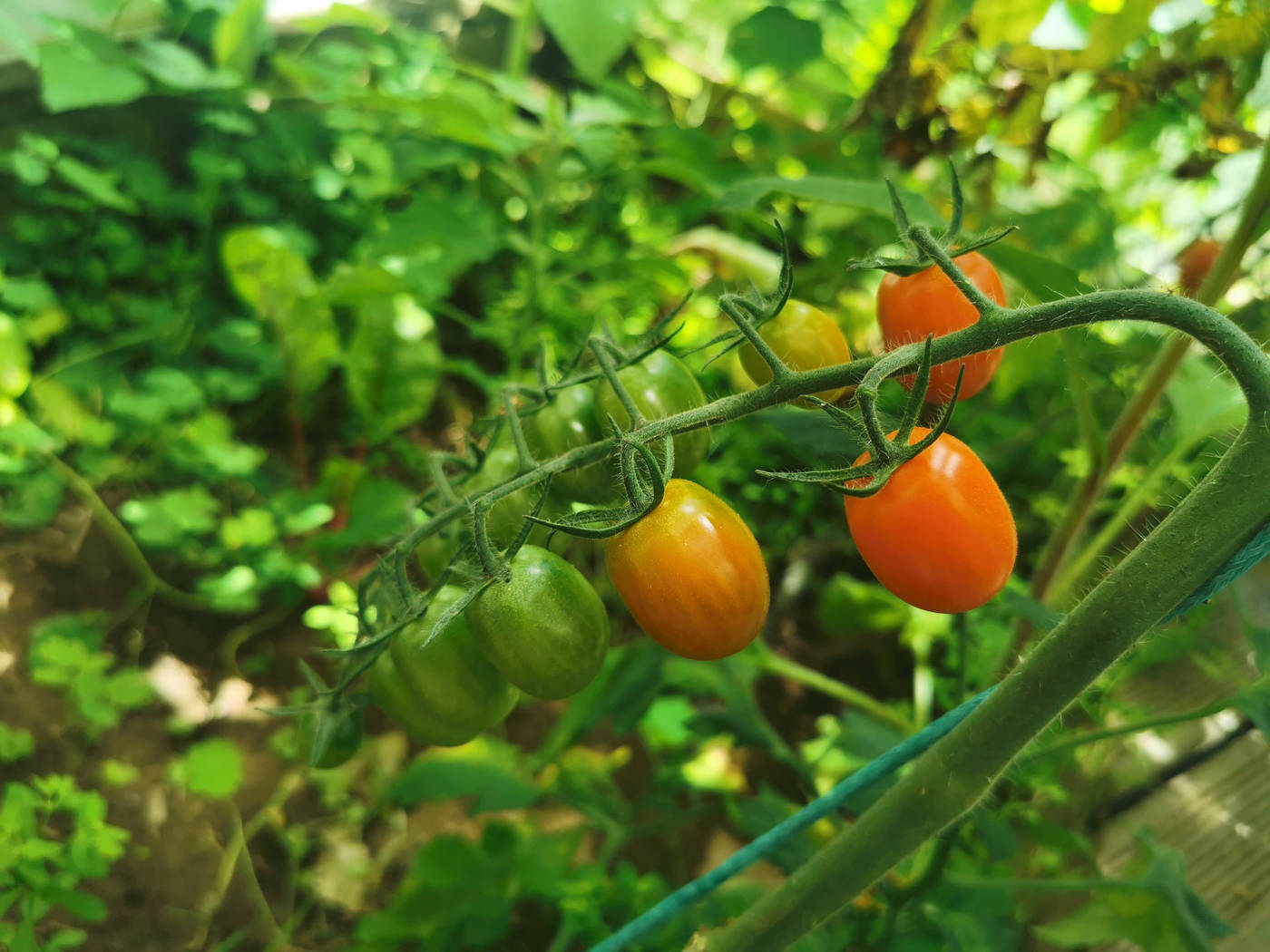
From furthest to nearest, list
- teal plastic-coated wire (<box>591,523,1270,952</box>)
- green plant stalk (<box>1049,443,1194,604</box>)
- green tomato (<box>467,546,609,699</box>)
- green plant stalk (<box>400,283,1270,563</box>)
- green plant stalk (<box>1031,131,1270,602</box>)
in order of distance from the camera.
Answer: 1. green plant stalk (<box>1049,443,1194,604</box>)
2. green plant stalk (<box>1031,131,1270,602</box>)
3. teal plastic-coated wire (<box>591,523,1270,952</box>)
4. green tomato (<box>467,546,609,699</box>)
5. green plant stalk (<box>400,283,1270,563</box>)

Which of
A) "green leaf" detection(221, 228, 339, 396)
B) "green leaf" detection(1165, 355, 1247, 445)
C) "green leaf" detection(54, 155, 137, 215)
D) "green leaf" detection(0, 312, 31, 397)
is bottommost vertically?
"green leaf" detection(0, 312, 31, 397)

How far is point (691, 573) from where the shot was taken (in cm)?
48

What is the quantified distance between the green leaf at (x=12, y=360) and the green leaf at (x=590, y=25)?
106cm

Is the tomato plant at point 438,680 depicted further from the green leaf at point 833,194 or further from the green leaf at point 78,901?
the green leaf at point 78,901

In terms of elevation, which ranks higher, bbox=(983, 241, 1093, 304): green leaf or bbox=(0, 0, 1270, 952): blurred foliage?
bbox=(983, 241, 1093, 304): green leaf

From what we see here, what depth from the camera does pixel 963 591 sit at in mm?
467

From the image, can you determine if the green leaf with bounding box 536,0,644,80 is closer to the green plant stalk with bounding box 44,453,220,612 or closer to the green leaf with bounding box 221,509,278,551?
the green leaf with bounding box 221,509,278,551

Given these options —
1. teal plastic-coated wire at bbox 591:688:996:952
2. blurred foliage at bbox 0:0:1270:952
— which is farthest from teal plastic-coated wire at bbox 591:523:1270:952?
blurred foliage at bbox 0:0:1270:952

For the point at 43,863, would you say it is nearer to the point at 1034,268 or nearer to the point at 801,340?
the point at 801,340

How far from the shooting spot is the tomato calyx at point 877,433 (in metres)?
0.41

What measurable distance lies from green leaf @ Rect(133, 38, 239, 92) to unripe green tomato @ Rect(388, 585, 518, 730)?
132 cm

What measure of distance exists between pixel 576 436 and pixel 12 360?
126cm

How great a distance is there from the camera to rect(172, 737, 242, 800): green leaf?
1.09 meters

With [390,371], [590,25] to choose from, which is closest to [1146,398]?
[590,25]
